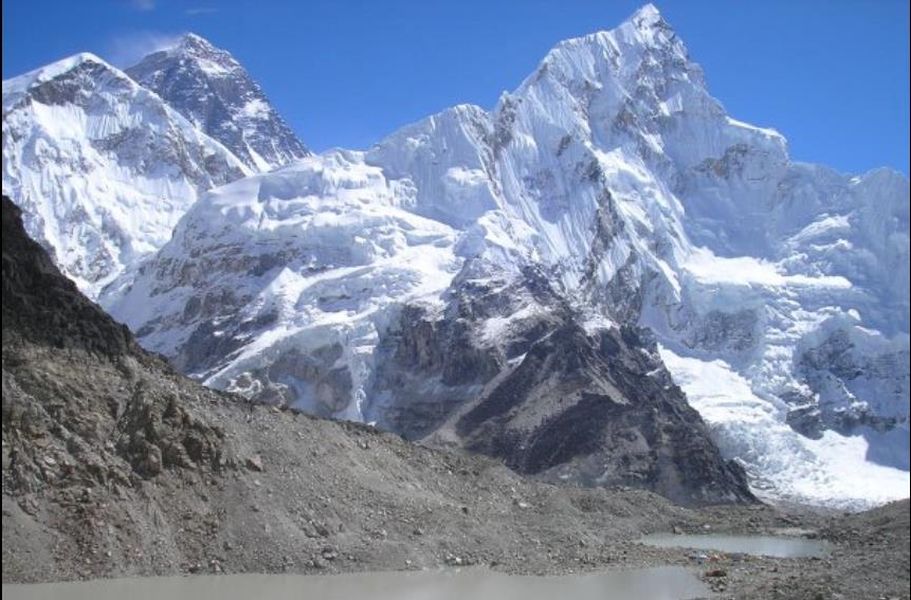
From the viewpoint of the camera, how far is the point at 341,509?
61844 mm

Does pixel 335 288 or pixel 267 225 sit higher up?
pixel 267 225

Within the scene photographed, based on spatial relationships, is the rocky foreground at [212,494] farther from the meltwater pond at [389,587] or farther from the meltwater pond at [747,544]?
the meltwater pond at [747,544]

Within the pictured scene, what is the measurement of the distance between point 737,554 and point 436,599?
28.4 metres

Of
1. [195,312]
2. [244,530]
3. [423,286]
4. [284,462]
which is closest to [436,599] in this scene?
[244,530]

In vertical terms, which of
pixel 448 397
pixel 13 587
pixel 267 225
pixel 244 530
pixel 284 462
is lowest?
pixel 13 587

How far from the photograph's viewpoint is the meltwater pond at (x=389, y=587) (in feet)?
151

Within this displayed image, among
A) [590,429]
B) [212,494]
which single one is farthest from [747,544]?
[212,494]

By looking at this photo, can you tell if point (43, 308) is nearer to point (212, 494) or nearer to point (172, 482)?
point (172, 482)

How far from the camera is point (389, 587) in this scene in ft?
176

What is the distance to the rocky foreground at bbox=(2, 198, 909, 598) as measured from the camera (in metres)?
48.8

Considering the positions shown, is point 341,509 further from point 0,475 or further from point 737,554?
point 737,554

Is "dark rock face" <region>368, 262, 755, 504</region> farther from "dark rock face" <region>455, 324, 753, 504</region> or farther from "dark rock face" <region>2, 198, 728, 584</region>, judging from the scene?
"dark rock face" <region>2, 198, 728, 584</region>

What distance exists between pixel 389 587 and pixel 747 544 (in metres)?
44.1

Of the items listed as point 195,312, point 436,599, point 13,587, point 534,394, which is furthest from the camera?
point 195,312
